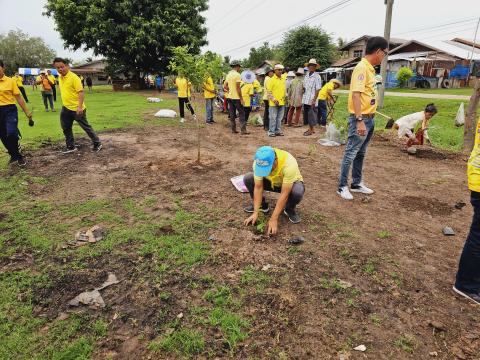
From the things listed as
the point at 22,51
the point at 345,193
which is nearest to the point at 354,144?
the point at 345,193

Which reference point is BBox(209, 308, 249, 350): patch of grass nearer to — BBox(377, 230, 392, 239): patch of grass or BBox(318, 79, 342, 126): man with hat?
BBox(377, 230, 392, 239): patch of grass

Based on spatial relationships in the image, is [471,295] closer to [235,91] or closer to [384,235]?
[384,235]

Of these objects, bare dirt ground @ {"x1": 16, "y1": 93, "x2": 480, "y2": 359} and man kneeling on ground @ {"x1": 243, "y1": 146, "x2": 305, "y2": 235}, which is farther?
man kneeling on ground @ {"x1": 243, "y1": 146, "x2": 305, "y2": 235}

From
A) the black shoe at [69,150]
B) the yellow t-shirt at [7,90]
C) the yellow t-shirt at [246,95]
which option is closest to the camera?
the yellow t-shirt at [7,90]

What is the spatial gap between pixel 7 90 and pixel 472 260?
7014 mm

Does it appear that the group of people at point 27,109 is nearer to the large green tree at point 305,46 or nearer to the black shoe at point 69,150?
the black shoe at point 69,150

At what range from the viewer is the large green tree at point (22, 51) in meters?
58.8

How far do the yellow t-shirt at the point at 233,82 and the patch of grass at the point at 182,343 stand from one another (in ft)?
23.3

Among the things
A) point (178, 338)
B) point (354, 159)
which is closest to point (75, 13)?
point (354, 159)

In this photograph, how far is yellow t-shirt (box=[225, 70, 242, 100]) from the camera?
8385 millimetres

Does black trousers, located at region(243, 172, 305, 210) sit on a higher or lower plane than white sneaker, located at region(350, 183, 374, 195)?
higher

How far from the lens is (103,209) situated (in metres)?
4.27

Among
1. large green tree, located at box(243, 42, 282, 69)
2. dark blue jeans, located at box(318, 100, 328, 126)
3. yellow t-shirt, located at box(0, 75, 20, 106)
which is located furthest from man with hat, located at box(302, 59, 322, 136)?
large green tree, located at box(243, 42, 282, 69)

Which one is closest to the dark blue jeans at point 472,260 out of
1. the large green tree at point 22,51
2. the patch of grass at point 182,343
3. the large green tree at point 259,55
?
the patch of grass at point 182,343
